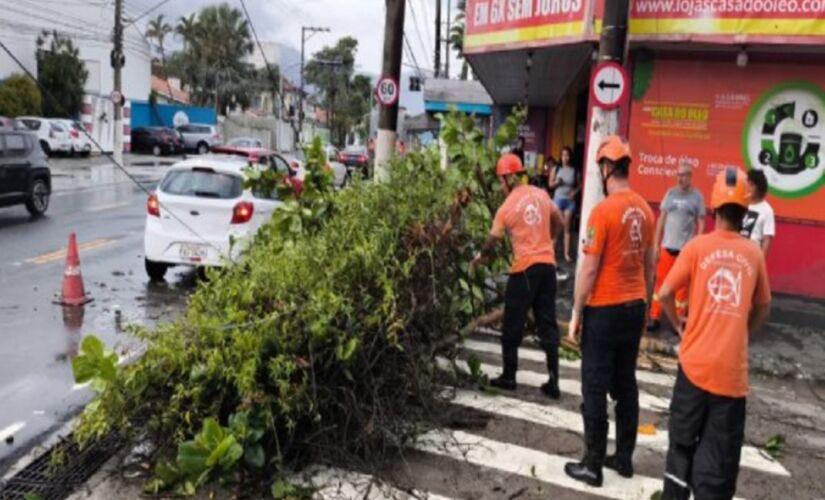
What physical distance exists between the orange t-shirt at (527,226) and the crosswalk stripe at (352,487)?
2.16m

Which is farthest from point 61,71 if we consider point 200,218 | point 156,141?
point 200,218

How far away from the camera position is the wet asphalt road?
228 inches

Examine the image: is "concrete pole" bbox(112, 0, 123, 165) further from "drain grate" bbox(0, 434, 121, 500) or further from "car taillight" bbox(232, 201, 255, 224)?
"drain grate" bbox(0, 434, 121, 500)

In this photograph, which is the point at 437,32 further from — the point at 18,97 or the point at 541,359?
the point at 541,359

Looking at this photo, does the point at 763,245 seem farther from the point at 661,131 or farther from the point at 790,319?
the point at 661,131

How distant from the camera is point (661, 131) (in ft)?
35.7

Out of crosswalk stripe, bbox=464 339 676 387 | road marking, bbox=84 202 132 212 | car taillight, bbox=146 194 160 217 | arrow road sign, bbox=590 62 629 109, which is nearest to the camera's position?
crosswalk stripe, bbox=464 339 676 387

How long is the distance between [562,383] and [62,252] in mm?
8698

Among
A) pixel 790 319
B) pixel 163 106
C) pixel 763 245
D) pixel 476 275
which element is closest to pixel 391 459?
pixel 476 275

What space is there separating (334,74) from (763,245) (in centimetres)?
7851

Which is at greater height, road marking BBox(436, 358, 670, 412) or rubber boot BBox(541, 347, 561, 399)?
rubber boot BBox(541, 347, 561, 399)

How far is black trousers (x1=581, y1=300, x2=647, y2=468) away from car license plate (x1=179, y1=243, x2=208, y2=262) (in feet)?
21.2

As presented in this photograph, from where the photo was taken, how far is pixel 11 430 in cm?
534

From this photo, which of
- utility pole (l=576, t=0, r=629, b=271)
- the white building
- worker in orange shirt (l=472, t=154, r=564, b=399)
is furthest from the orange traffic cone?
the white building
